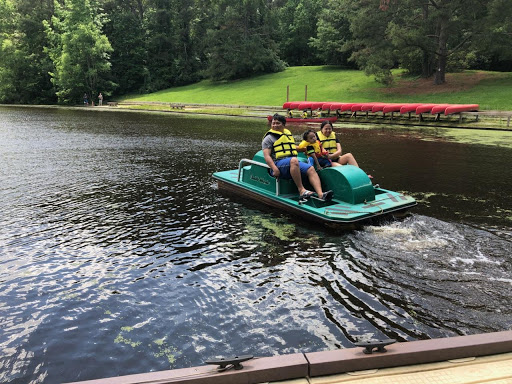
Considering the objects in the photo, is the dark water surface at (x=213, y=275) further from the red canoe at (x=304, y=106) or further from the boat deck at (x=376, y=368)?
the red canoe at (x=304, y=106)

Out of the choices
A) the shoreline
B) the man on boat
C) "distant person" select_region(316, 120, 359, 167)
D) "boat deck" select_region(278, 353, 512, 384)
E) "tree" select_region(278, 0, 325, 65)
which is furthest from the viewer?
"tree" select_region(278, 0, 325, 65)

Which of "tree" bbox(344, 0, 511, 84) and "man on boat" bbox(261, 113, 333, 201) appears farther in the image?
"tree" bbox(344, 0, 511, 84)

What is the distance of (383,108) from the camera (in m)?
30.2

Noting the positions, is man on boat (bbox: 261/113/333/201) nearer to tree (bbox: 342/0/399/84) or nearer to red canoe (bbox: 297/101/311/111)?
red canoe (bbox: 297/101/311/111)

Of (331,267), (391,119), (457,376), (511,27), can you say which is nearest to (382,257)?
(331,267)

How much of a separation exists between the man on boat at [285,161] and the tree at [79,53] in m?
56.0

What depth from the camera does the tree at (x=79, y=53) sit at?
189 ft

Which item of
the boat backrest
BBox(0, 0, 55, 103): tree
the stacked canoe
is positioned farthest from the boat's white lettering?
BBox(0, 0, 55, 103): tree

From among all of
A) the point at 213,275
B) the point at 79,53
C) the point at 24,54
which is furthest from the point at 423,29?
the point at 24,54

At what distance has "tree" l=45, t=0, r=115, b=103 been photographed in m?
57.5

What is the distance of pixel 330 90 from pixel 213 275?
147 feet

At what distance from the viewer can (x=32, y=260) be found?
681 centimetres

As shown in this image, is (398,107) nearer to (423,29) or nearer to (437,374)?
(423,29)

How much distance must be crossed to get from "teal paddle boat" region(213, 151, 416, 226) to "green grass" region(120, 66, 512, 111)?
28.1 metres
